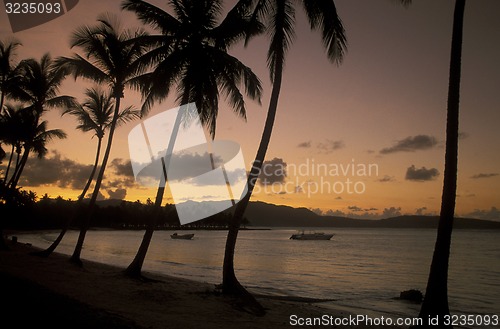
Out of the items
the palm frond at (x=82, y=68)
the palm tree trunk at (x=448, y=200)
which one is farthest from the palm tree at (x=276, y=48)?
the palm frond at (x=82, y=68)

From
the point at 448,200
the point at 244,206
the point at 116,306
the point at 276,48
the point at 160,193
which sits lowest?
the point at 116,306

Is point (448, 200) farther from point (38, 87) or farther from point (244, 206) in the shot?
point (38, 87)

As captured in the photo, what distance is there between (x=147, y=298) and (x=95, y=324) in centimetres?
456

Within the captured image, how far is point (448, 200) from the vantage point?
28.5ft

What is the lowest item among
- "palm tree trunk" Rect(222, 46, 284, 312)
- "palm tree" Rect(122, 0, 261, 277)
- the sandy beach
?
the sandy beach

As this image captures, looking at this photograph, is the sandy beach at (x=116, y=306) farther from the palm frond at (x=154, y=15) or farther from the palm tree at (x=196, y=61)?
the palm frond at (x=154, y=15)

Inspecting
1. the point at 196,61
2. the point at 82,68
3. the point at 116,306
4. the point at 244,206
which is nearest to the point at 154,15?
the point at 196,61

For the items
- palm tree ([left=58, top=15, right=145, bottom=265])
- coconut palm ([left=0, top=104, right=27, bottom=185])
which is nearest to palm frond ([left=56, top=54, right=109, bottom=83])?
palm tree ([left=58, top=15, right=145, bottom=265])

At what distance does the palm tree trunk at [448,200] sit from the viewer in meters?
8.45

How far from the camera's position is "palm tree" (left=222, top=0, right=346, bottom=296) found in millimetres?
11391

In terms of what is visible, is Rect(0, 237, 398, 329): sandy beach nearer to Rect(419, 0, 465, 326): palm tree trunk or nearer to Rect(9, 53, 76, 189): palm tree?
Rect(419, 0, 465, 326): palm tree trunk

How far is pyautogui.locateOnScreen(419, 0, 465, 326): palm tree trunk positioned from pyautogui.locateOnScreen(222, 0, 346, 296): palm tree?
3483 millimetres

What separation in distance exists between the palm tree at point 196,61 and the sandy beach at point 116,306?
2.89m

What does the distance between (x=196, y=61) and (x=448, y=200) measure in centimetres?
931
